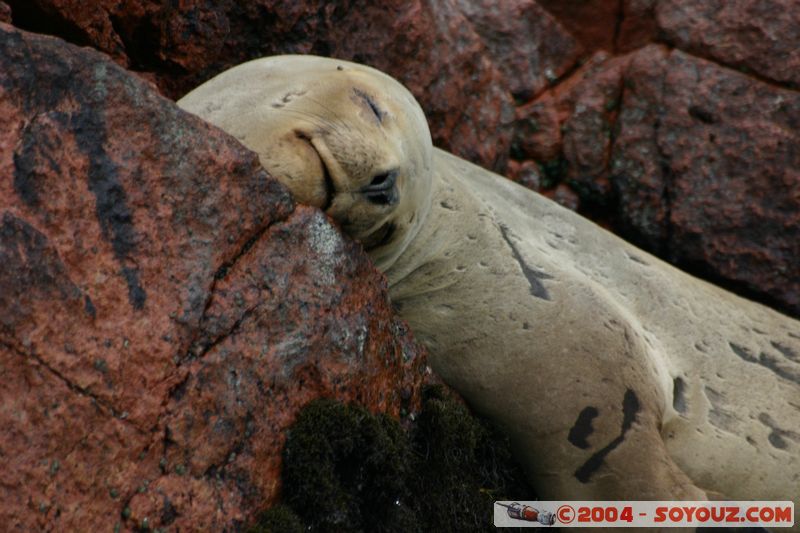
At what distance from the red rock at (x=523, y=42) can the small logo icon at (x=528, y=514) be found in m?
3.29

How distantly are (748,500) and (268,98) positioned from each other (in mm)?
2333

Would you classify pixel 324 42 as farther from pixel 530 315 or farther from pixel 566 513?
pixel 566 513

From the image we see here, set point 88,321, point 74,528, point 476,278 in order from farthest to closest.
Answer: point 476,278 → point 88,321 → point 74,528

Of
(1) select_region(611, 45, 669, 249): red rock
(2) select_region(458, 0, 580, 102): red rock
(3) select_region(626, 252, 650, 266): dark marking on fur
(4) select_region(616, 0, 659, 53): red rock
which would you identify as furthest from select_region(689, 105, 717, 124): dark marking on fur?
(3) select_region(626, 252, 650, 266): dark marking on fur

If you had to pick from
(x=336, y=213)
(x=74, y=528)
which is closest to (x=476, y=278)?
(x=336, y=213)

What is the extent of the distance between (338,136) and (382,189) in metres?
0.21

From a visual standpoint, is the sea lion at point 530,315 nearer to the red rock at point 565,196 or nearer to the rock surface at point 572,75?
the rock surface at point 572,75

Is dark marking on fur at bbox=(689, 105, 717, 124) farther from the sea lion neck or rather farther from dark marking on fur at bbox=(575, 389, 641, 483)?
dark marking on fur at bbox=(575, 389, 641, 483)

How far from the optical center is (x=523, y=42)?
6277mm

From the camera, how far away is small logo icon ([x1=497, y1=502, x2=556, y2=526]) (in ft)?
11.3

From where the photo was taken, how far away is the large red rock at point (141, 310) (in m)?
2.33

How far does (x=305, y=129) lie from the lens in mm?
3051

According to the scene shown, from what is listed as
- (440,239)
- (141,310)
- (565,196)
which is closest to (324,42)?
(440,239)

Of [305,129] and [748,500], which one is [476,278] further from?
[748,500]
